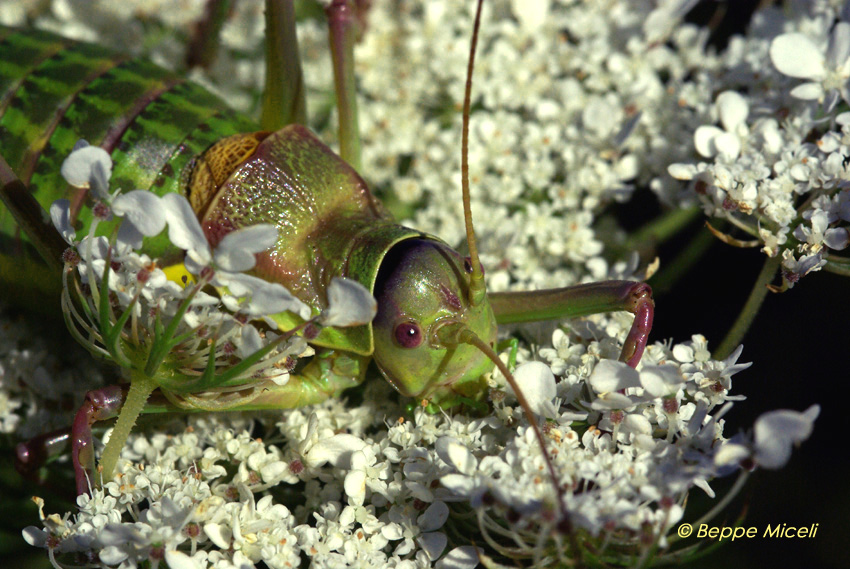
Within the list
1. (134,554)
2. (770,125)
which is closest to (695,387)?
(770,125)

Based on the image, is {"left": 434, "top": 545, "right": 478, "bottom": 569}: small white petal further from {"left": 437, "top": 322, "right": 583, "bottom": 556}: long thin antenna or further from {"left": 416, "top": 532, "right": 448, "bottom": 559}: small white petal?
{"left": 437, "top": 322, "right": 583, "bottom": 556}: long thin antenna

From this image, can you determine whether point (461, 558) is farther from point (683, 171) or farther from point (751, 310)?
point (683, 171)

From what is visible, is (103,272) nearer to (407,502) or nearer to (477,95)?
(407,502)

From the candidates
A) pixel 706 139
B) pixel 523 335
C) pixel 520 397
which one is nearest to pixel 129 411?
pixel 520 397

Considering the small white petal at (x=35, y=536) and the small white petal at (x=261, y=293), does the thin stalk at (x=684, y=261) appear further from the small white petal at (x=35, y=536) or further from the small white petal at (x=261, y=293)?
the small white petal at (x=35, y=536)

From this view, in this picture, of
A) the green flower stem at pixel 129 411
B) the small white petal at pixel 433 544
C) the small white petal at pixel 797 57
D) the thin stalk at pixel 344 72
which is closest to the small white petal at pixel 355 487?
the small white petal at pixel 433 544

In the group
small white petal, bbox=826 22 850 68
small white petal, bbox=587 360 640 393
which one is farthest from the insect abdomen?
small white petal, bbox=826 22 850 68
